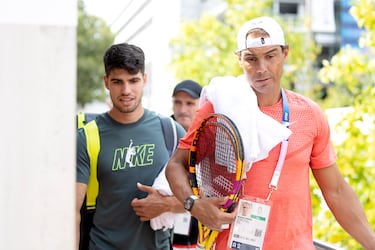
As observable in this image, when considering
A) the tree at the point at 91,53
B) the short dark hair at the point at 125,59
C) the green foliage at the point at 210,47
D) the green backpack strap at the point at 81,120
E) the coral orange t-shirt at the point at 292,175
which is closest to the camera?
the coral orange t-shirt at the point at 292,175

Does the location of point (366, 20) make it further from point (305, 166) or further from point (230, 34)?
point (230, 34)

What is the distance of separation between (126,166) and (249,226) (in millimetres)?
1140

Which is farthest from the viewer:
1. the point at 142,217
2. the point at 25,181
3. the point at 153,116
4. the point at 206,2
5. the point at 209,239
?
the point at 206,2

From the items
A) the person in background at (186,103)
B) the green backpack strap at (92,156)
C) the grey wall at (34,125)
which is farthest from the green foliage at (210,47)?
the grey wall at (34,125)

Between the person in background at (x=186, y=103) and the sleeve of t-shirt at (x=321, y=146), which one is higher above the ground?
the person in background at (x=186, y=103)

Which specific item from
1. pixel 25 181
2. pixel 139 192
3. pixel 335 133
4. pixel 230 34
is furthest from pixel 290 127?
pixel 230 34

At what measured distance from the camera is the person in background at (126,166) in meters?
3.82

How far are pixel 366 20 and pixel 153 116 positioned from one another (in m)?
3.93

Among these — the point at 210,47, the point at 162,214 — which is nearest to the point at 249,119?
the point at 162,214

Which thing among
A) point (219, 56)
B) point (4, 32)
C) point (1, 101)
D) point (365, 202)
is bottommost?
point (365, 202)

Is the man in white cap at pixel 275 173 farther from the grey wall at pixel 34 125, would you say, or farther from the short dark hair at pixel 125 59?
the grey wall at pixel 34 125

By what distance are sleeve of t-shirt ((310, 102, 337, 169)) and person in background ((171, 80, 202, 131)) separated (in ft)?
7.95

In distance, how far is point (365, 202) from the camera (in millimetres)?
7344

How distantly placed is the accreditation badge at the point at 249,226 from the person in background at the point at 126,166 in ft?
3.09
